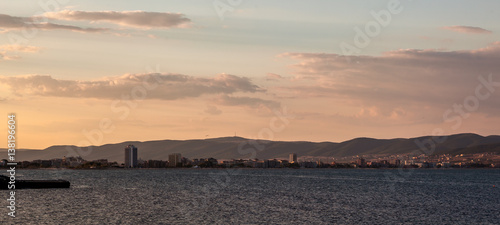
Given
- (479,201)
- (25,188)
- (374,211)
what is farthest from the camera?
(25,188)

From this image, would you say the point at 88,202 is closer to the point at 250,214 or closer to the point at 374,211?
the point at 250,214

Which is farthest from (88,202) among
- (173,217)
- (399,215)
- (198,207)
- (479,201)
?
(479,201)

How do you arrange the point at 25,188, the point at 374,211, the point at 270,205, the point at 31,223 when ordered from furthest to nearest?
1. the point at 25,188
2. the point at 270,205
3. the point at 374,211
4. the point at 31,223

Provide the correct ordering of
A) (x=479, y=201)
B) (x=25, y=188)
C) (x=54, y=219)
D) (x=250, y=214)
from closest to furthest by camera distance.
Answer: (x=54, y=219), (x=250, y=214), (x=479, y=201), (x=25, y=188)

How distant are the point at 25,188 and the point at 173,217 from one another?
94.2m

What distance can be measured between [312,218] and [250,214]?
1037cm

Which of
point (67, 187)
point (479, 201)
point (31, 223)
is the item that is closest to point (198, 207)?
point (31, 223)

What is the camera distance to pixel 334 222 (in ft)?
275

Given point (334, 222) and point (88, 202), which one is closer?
point (334, 222)

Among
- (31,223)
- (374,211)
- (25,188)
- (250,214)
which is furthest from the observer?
(25,188)

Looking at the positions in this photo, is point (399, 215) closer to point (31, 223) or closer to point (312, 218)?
point (312, 218)

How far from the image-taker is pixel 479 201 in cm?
12706

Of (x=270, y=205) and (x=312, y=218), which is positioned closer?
(x=312, y=218)

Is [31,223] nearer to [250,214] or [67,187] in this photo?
[250,214]
